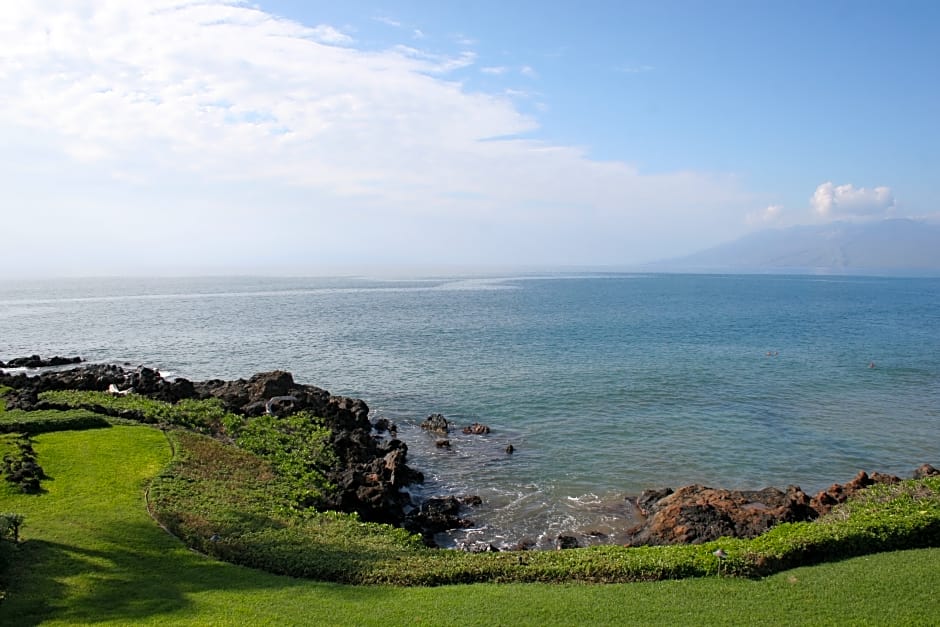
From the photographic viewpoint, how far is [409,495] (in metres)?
28.9

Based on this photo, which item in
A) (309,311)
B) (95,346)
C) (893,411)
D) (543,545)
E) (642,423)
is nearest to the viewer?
(543,545)

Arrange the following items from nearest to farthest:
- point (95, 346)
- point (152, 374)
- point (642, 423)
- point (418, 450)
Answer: point (418, 450), point (642, 423), point (152, 374), point (95, 346)

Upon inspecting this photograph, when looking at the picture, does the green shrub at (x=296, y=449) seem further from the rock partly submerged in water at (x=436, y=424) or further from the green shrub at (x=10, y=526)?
the green shrub at (x=10, y=526)

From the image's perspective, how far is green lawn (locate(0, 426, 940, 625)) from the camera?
14.2 metres

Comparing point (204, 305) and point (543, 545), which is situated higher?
point (204, 305)

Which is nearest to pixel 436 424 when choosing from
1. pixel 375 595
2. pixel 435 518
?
pixel 435 518

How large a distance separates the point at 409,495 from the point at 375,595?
13.2 metres

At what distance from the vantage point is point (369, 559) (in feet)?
59.4

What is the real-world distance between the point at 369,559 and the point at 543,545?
863cm

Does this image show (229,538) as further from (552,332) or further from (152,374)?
(552,332)

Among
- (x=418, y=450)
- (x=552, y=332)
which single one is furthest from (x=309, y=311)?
(x=418, y=450)

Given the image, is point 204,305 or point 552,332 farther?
point 204,305

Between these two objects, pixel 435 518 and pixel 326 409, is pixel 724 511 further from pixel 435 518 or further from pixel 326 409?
pixel 326 409

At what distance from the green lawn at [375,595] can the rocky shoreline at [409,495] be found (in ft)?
18.1
